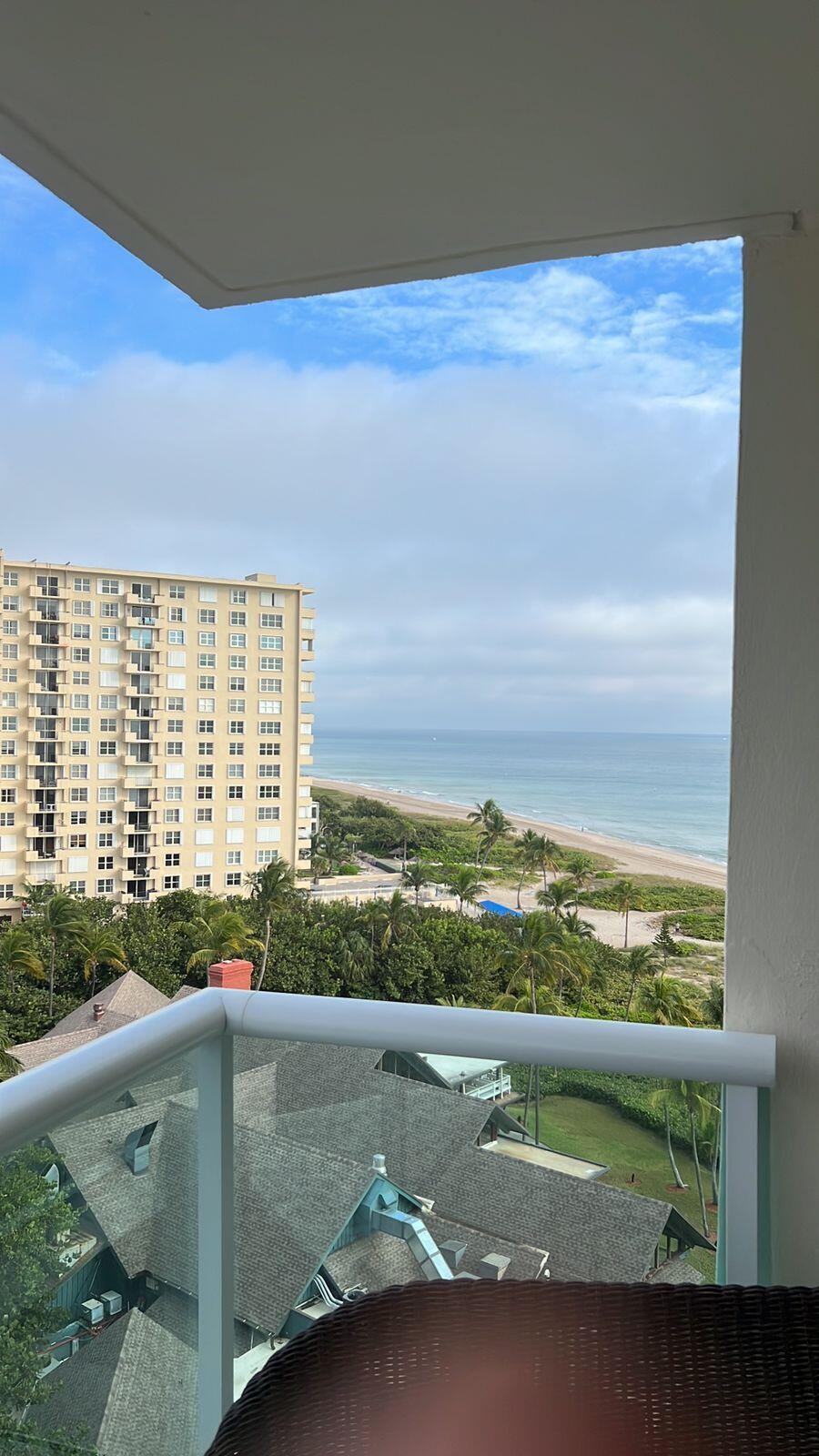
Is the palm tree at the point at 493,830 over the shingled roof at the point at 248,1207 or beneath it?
beneath

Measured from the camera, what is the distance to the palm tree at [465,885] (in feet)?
31.6

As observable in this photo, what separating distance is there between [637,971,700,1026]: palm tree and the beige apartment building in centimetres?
540

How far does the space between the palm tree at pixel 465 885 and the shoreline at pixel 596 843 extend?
1.10 meters

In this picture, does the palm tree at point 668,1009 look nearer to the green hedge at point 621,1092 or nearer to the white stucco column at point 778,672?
the green hedge at point 621,1092

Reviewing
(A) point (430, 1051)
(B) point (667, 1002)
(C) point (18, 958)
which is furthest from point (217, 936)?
(A) point (430, 1051)

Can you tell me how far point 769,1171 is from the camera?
1436 millimetres

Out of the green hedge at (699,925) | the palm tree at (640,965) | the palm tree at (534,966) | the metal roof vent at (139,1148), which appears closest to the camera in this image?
the metal roof vent at (139,1148)

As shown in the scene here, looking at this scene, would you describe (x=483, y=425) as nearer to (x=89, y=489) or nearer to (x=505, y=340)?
(x=505, y=340)

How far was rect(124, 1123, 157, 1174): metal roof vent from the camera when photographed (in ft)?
4.35

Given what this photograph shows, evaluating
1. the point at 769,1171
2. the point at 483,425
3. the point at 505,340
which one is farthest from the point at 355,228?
the point at 505,340

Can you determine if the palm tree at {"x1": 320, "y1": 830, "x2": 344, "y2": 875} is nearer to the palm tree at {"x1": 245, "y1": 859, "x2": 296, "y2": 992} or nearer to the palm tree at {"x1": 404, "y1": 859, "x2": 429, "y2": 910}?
the palm tree at {"x1": 245, "y1": 859, "x2": 296, "y2": 992}

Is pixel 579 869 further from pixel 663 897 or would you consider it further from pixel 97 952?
pixel 97 952

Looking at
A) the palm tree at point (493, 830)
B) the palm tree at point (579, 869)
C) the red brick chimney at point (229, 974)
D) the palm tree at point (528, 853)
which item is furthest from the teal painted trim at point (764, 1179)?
the palm tree at point (493, 830)

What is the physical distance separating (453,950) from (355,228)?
691 cm
